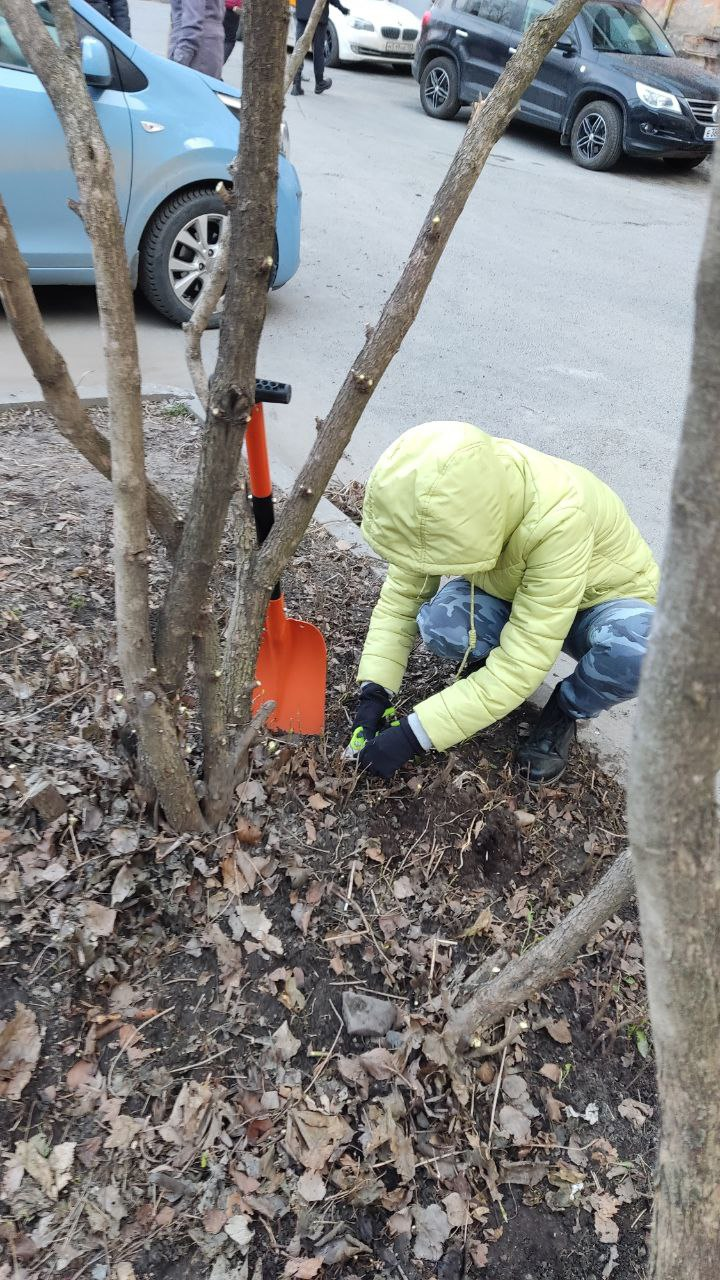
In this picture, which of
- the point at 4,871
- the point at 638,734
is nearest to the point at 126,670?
the point at 4,871

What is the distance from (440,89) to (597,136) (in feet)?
8.24

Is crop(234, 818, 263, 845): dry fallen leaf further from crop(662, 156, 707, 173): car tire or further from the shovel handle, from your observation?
crop(662, 156, 707, 173): car tire

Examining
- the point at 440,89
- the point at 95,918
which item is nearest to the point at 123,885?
the point at 95,918

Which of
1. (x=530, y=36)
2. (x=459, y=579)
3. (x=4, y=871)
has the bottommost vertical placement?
(x=4, y=871)

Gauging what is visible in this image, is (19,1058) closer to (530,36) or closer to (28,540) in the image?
(28,540)

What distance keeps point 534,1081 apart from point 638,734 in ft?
4.81

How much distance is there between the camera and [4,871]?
2.06 meters

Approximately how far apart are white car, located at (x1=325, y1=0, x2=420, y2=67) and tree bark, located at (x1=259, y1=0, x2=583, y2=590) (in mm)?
14154

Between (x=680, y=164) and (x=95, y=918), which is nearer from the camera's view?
(x=95, y=918)

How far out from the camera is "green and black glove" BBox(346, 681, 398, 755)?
2553 millimetres

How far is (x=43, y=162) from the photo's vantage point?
15.0 ft

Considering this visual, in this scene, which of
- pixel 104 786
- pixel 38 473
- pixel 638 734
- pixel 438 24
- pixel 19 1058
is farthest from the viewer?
pixel 438 24

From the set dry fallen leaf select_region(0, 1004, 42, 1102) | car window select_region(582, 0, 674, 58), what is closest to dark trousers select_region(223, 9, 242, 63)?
car window select_region(582, 0, 674, 58)

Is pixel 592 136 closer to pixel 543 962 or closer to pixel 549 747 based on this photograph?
pixel 549 747
